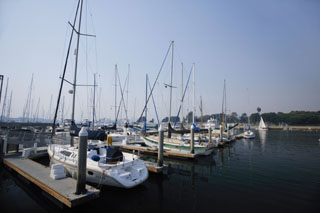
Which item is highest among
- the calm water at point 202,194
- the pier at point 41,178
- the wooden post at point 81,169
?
the wooden post at point 81,169

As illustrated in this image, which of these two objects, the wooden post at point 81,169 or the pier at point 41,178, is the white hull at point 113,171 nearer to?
the pier at point 41,178

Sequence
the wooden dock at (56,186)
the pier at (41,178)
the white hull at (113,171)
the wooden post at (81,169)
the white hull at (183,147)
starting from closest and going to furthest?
the wooden dock at (56,186) < the pier at (41,178) < the wooden post at (81,169) < the white hull at (113,171) < the white hull at (183,147)

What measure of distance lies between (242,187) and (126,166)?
723 cm

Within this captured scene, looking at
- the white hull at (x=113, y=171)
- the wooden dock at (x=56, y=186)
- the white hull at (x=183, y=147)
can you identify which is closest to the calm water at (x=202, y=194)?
the white hull at (x=113, y=171)

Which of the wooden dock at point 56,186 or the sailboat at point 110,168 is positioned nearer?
the wooden dock at point 56,186

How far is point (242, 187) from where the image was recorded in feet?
33.4

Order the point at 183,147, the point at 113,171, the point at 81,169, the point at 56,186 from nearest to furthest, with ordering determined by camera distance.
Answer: the point at 81,169
the point at 56,186
the point at 113,171
the point at 183,147

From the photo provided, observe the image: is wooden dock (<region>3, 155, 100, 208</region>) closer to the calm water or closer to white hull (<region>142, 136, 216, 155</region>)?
the calm water

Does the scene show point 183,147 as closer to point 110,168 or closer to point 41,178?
point 110,168

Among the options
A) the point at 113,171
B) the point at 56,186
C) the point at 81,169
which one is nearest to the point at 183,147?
the point at 113,171

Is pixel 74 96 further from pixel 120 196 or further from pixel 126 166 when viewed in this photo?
pixel 120 196

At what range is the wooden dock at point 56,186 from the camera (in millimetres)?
6734

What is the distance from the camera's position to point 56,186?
7.76 metres

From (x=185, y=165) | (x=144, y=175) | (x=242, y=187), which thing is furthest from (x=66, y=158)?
(x=242, y=187)
